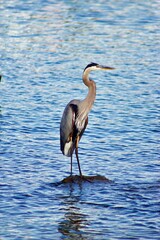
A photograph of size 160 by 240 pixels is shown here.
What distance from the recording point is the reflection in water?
9.41m

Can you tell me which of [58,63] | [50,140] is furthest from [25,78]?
[50,140]

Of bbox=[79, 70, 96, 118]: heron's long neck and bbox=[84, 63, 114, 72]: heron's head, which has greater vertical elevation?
bbox=[84, 63, 114, 72]: heron's head

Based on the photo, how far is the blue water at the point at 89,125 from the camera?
9.85m

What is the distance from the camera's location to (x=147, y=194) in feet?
35.1

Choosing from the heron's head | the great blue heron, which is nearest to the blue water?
the great blue heron

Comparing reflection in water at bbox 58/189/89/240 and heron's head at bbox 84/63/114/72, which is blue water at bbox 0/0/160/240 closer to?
reflection in water at bbox 58/189/89/240

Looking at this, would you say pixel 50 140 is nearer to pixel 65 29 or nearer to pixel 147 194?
pixel 147 194

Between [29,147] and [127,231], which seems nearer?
[127,231]

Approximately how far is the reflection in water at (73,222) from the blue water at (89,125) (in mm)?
13

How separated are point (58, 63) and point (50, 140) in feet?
19.2

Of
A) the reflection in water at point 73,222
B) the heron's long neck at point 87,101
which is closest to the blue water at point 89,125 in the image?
the reflection in water at point 73,222

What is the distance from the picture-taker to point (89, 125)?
1431 centimetres

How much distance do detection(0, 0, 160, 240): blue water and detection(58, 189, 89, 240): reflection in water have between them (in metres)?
0.01

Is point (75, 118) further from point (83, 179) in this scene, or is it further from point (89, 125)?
point (89, 125)
